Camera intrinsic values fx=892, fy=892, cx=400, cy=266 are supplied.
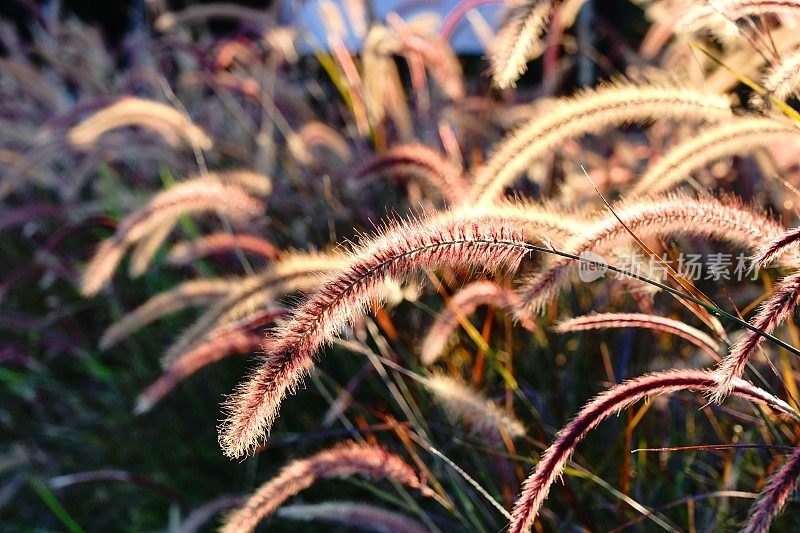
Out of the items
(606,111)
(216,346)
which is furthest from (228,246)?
(606,111)

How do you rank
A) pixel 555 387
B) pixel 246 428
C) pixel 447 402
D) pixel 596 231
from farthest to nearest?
1. pixel 555 387
2. pixel 447 402
3. pixel 596 231
4. pixel 246 428

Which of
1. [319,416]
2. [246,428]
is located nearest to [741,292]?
[319,416]

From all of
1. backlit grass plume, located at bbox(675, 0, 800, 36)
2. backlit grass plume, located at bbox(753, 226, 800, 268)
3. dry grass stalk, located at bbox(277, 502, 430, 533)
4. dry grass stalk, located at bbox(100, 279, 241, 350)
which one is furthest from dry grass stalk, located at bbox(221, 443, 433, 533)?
backlit grass plume, located at bbox(675, 0, 800, 36)

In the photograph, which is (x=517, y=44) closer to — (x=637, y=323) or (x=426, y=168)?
(x=426, y=168)

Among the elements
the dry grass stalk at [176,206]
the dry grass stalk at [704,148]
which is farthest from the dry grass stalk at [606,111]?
the dry grass stalk at [176,206]

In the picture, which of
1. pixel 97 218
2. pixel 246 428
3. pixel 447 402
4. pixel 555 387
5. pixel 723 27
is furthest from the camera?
pixel 97 218

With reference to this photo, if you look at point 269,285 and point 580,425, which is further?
point 269,285

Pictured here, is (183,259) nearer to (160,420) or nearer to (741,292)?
(160,420)
